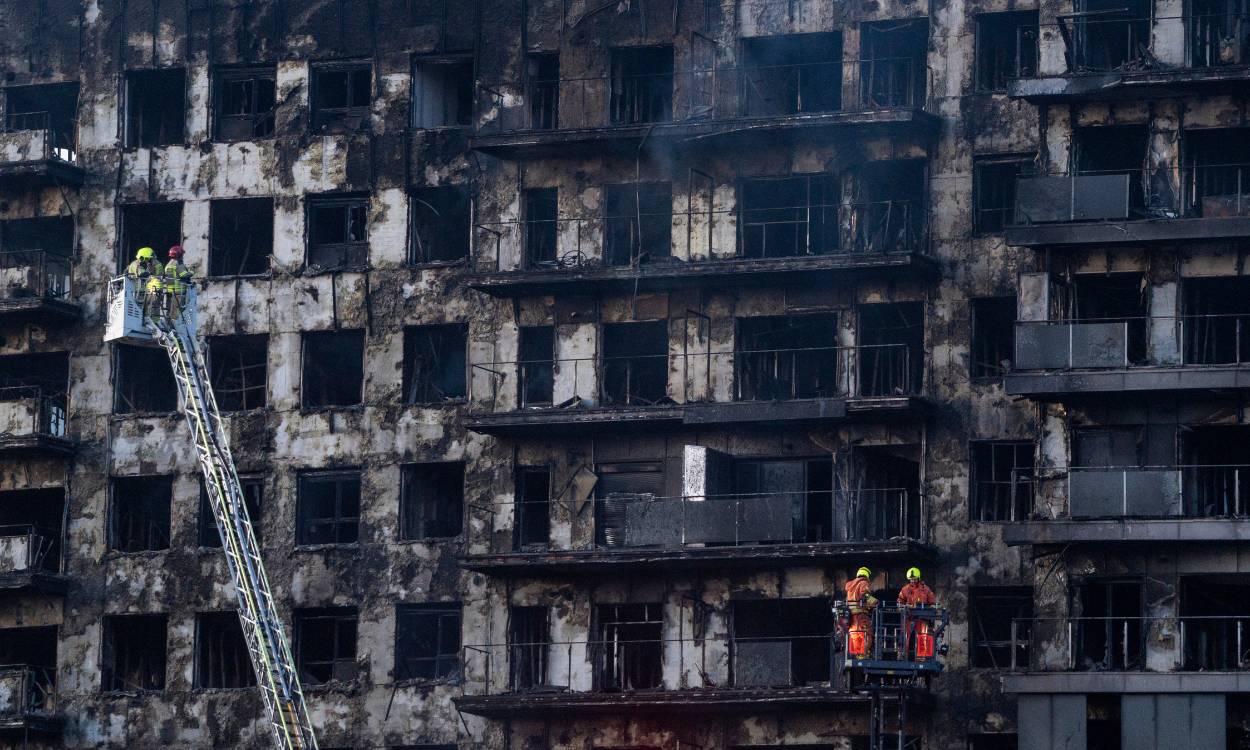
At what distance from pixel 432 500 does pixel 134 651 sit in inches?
339

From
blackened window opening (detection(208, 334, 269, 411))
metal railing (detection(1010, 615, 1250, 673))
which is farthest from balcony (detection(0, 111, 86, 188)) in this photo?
metal railing (detection(1010, 615, 1250, 673))

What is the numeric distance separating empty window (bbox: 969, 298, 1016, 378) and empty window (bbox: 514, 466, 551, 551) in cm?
1082

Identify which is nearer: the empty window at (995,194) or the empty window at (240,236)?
the empty window at (995,194)

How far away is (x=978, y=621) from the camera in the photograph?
240 ft

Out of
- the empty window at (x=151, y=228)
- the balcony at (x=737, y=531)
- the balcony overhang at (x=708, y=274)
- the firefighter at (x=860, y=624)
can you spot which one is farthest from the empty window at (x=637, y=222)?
the firefighter at (x=860, y=624)

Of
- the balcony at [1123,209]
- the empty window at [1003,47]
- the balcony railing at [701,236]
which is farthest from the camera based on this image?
the balcony railing at [701,236]

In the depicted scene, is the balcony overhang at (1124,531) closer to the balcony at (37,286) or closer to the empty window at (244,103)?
the empty window at (244,103)

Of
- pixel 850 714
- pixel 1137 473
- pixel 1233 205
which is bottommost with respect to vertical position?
pixel 850 714

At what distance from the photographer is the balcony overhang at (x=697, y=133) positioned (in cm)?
7419

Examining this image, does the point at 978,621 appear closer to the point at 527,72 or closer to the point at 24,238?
the point at 527,72

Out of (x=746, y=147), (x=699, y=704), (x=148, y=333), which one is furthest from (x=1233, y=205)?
(x=148, y=333)

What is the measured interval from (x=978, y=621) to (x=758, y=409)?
23.3 feet

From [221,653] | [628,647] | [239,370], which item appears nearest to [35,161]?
[239,370]

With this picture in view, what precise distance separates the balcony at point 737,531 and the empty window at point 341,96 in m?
12.6
